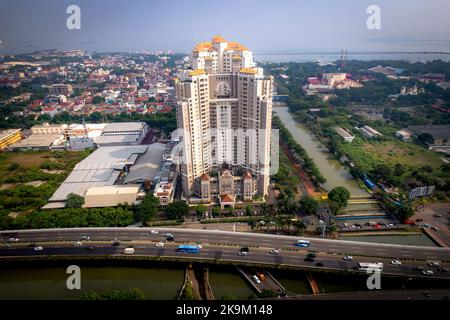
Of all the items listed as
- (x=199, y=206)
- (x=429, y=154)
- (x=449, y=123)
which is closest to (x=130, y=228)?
(x=199, y=206)

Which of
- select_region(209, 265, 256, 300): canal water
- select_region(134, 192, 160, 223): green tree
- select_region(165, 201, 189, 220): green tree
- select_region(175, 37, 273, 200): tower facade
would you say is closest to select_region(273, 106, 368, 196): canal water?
select_region(175, 37, 273, 200): tower facade

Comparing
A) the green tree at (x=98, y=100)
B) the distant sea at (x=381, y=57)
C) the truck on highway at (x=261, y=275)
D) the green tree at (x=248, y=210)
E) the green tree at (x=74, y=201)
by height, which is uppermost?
the distant sea at (x=381, y=57)

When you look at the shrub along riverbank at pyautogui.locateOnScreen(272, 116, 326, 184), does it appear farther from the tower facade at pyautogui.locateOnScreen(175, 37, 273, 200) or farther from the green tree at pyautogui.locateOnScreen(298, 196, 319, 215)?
the tower facade at pyautogui.locateOnScreen(175, 37, 273, 200)

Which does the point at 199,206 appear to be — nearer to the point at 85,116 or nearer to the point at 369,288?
the point at 369,288

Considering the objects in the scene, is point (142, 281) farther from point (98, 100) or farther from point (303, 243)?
point (98, 100)

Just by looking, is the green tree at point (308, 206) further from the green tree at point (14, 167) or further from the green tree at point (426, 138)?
the green tree at point (14, 167)

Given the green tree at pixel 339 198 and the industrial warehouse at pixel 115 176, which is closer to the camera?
the green tree at pixel 339 198

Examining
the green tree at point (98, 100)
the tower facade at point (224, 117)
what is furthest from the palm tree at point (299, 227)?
the green tree at point (98, 100)
